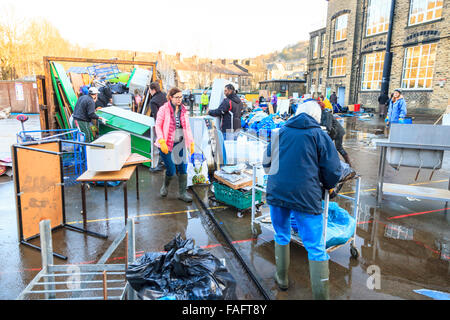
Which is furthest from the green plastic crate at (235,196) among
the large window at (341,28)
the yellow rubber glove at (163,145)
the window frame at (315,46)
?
the window frame at (315,46)

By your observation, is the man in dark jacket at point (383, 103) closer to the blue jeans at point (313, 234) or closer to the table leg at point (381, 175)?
the table leg at point (381, 175)

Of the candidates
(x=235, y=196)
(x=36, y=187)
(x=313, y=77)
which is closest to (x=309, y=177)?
(x=235, y=196)

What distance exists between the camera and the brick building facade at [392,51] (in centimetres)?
1667

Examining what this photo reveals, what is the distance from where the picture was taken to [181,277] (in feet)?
Answer: 6.68

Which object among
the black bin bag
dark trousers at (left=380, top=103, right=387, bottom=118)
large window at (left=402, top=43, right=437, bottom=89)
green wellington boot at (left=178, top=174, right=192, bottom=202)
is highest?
large window at (left=402, top=43, right=437, bottom=89)

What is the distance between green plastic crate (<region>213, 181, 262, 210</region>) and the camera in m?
4.72

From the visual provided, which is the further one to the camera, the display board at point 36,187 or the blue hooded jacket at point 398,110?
the blue hooded jacket at point 398,110

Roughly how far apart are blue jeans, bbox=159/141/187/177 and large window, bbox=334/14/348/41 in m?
24.6

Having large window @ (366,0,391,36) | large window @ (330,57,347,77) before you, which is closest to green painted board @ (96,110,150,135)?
large window @ (366,0,391,36)

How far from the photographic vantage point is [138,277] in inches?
78.2

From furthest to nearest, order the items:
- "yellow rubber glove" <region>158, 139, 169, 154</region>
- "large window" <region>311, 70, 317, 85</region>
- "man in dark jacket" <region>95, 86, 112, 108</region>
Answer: "large window" <region>311, 70, 317, 85</region>
"man in dark jacket" <region>95, 86, 112, 108</region>
"yellow rubber glove" <region>158, 139, 169, 154</region>

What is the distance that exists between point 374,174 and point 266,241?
15.1ft

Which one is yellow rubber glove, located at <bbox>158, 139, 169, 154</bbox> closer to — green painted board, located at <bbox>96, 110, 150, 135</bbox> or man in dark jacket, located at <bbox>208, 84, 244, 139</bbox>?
green painted board, located at <bbox>96, 110, 150, 135</bbox>

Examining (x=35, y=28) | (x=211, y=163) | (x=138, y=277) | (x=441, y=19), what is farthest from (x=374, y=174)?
(x=35, y=28)
